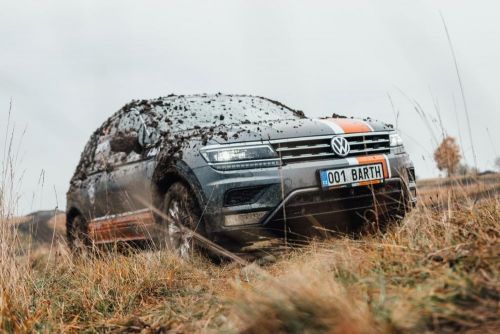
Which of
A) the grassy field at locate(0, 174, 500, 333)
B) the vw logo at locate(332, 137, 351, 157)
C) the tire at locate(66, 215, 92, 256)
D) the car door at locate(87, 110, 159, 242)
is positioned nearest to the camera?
the grassy field at locate(0, 174, 500, 333)

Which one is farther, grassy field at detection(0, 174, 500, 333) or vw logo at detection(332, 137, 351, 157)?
vw logo at detection(332, 137, 351, 157)

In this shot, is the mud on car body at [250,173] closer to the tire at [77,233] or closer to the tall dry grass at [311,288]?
the tall dry grass at [311,288]

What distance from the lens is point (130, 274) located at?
12.7 feet

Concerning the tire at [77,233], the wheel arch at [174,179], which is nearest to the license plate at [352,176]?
the wheel arch at [174,179]

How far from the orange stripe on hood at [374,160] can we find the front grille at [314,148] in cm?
7

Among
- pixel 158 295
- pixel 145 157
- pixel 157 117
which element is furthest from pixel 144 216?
pixel 158 295

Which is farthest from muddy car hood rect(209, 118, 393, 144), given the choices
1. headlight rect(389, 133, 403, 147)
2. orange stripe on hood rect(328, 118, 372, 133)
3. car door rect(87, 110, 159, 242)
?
car door rect(87, 110, 159, 242)

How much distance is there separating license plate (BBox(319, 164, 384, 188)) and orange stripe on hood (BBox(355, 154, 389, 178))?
0.04 meters

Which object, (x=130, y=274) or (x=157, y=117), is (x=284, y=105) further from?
(x=130, y=274)

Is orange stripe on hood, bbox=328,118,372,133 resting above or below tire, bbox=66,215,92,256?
above

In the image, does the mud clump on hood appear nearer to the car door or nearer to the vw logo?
the car door

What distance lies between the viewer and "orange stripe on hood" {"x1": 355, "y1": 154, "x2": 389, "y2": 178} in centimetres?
480

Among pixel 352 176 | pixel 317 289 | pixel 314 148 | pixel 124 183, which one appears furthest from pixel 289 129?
pixel 317 289

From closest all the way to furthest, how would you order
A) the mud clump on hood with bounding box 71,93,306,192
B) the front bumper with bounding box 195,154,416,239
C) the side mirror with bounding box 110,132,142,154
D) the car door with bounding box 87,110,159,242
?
the front bumper with bounding box 195,154,416,239 < the mud clump on hood with bounding box 71,93,306,192 < the side mirror with bounding box 110,132,142,154 < the car door with bounding box 87,110,159,242
